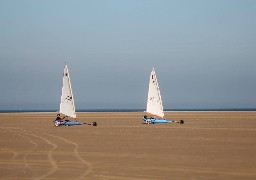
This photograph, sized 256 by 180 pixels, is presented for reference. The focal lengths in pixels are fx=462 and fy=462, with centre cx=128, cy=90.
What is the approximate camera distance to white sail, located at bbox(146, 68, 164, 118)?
60906 millimetres

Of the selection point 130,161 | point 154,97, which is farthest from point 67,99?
point 130,161

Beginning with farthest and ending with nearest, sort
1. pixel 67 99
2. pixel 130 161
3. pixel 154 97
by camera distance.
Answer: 1. pixel 154 97
2. pixel 67 99
3. pixel 130 161

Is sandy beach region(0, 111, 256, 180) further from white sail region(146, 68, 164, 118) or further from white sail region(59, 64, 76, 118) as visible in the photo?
white sail region(146, 68, 164, 118)

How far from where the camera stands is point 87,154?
2359cm

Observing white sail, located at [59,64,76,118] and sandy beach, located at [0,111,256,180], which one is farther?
white sail, located at [59,64,76,118]

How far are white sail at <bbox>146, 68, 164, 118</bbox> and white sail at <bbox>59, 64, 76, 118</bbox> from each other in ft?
34.5

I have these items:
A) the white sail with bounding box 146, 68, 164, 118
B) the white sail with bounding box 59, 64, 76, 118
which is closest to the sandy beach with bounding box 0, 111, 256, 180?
the white sail with bounding box 59, 64, 76, 118

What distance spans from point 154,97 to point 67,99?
37.9 feet

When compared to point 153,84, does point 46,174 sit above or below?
below

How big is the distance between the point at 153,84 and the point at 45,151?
121ft

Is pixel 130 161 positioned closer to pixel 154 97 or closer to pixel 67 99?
pixel 67 99

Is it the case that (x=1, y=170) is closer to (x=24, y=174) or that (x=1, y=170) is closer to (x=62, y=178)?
(x=24, y=174)

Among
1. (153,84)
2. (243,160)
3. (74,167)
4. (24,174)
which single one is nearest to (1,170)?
(24,174)

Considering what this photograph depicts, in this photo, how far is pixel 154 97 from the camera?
61.1m
